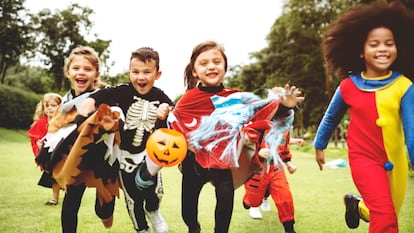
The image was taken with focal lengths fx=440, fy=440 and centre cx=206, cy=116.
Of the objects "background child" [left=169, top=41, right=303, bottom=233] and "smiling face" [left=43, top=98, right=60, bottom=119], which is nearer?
"background child" [left=169, top=41, right=303, bottom=233]

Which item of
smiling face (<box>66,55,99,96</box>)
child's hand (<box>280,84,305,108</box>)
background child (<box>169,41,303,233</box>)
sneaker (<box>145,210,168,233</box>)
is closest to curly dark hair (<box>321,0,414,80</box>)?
child's hand (<box>280,84,305,108</box>)

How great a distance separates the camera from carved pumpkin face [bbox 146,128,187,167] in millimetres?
3842

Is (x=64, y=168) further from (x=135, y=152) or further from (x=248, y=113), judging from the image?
(x=248, y=113)

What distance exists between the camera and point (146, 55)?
4438mm

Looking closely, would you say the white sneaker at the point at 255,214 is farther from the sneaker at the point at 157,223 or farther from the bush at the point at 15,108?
the bush at the point at 15,108

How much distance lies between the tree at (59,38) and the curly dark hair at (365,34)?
132ft

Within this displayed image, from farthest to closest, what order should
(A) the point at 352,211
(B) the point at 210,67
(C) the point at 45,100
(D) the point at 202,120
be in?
(C) the point at 45,100, (A) the point at 352,211, (B) the point at 210,67, (D) the point at 202,120

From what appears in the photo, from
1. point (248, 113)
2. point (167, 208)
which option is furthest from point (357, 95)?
point (167, 208)

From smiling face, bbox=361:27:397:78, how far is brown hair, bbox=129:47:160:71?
2009 mm

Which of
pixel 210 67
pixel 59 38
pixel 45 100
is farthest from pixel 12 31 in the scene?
pixel 210 67

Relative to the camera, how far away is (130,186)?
437 centimetres

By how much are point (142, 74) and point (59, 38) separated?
4187 centimetres

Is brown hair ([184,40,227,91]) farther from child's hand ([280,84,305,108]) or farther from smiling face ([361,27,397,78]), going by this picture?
smiling face ([361,27,397,78])

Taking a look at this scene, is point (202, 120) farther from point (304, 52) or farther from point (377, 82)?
point (304, 52)
